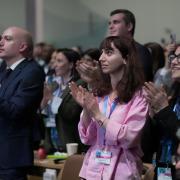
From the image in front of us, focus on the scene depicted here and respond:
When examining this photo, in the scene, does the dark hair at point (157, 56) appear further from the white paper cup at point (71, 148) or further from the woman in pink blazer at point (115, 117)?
the woman in pink blazer at point (115, 117)

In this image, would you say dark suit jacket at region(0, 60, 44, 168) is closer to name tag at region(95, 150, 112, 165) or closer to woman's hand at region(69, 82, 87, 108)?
woman's hand at region(69, 82, 87, 108)

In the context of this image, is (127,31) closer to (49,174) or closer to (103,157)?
(49,174)

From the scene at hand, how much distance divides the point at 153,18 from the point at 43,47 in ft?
5.79

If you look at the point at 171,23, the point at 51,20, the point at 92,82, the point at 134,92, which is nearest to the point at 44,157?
the point at 92,82

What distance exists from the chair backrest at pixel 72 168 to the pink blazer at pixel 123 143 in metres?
0.41

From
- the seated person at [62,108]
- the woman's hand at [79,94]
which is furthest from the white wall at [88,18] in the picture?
the woman's hand at [79,94]

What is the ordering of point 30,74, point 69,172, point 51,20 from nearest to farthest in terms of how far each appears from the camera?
point 69,172 → point 30,74 → point 51,20

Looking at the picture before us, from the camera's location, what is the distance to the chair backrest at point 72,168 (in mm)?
2771

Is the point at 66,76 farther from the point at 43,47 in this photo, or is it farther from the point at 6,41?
the point at 43,47

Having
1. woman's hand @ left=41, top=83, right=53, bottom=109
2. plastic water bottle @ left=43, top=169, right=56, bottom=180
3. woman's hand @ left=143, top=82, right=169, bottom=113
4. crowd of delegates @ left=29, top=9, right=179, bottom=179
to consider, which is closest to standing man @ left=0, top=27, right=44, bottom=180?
plastic water bottle @ left=43, top=169, right=56, bottom=180

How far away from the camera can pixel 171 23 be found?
6691 mm

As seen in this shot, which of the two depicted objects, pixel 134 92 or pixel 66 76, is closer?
pixel 134 92

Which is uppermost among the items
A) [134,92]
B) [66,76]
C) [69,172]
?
[134,92]

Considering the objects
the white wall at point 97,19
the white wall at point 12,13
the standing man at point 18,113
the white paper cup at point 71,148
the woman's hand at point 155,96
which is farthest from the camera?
the white wall at point 12,13
